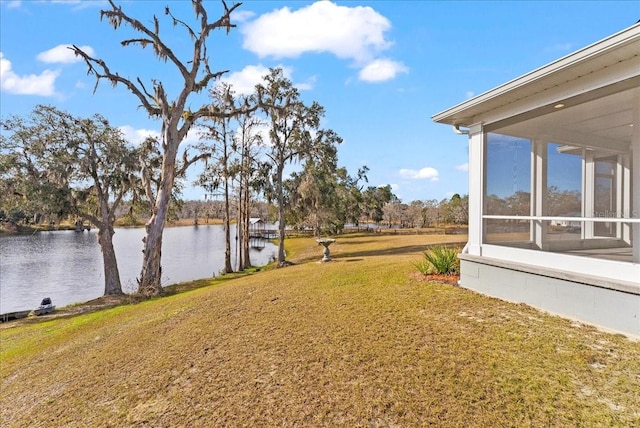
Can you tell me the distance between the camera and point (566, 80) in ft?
14.9

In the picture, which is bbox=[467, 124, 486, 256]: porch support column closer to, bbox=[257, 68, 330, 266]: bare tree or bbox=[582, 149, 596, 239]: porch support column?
bbox=[582, 149, 596, 239]: porch support column

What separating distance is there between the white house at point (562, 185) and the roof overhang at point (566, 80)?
0.04 feet

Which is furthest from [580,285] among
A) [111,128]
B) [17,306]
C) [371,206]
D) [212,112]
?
[371,206]

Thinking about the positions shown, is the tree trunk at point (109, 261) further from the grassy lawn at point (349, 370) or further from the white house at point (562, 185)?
the white house at point (562, 185)

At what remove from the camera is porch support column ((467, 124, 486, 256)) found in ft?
19.8

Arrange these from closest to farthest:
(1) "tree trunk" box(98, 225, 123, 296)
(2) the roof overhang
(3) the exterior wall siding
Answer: (2) the roof overhang → (3) the exterior wall siding → (1) "tree trunk" box(98, 225, 123, 296)

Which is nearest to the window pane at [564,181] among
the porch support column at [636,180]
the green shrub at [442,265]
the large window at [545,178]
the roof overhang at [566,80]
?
the large window at [545,178]

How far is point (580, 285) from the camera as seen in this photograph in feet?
14.4

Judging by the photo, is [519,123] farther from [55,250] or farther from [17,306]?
[55,250]

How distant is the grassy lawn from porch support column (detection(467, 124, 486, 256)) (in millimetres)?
956

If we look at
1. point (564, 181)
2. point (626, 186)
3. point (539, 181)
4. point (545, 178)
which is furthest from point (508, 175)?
point (626, 186)

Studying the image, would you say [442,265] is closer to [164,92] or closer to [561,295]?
[561,295]

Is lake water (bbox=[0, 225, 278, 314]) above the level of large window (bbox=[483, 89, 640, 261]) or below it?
below

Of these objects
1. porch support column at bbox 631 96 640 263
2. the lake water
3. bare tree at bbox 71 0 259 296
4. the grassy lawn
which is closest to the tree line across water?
bare tree at bbox 71 0 259 296
